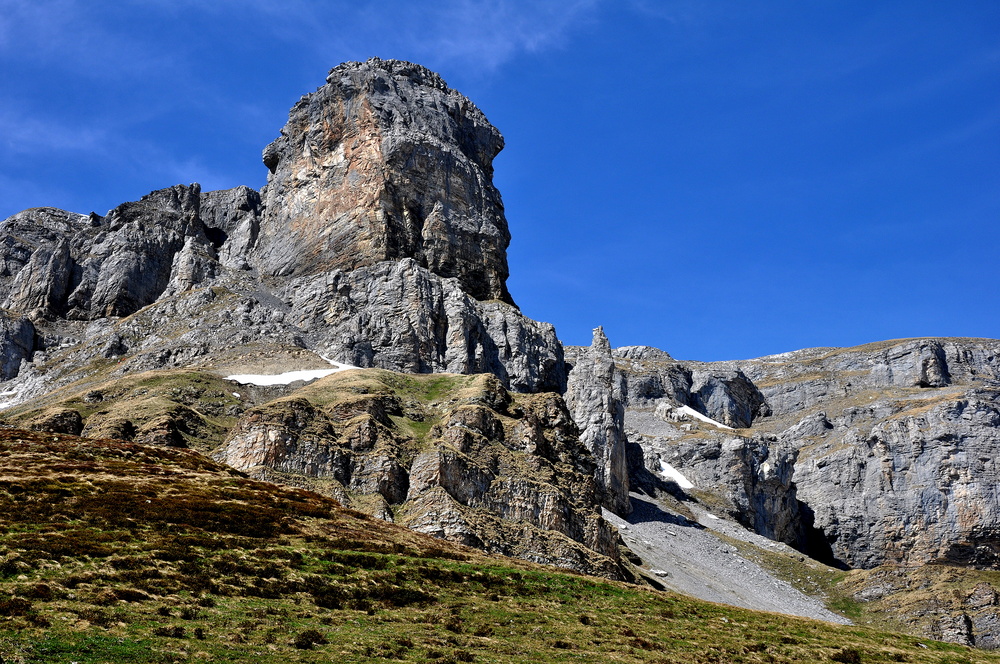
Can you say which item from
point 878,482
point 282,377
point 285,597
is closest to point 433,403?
point 282,377

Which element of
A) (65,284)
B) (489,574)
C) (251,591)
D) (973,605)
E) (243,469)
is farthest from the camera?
(65,284)

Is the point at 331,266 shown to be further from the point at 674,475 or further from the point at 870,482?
the point at 870,482

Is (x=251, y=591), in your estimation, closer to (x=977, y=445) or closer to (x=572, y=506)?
(x=572, y=506)

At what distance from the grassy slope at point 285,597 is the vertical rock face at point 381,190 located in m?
108

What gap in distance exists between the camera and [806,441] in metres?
198

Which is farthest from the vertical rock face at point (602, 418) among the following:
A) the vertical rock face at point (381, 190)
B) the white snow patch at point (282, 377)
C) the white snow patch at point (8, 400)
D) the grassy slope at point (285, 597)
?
the grassy slope at point (285, 597)

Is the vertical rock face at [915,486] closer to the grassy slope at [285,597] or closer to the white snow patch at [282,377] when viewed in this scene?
the white snow patch at [282,377]

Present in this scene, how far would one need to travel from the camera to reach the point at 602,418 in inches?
6240

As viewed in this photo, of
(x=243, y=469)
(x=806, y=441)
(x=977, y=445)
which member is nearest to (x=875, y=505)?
(x=977, y=445)

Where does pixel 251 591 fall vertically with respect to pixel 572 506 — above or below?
below

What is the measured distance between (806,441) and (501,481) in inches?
5047

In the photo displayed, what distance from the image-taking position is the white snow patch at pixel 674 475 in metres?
179

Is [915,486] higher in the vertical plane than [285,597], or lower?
higher

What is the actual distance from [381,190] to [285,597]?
134495 millimetres
